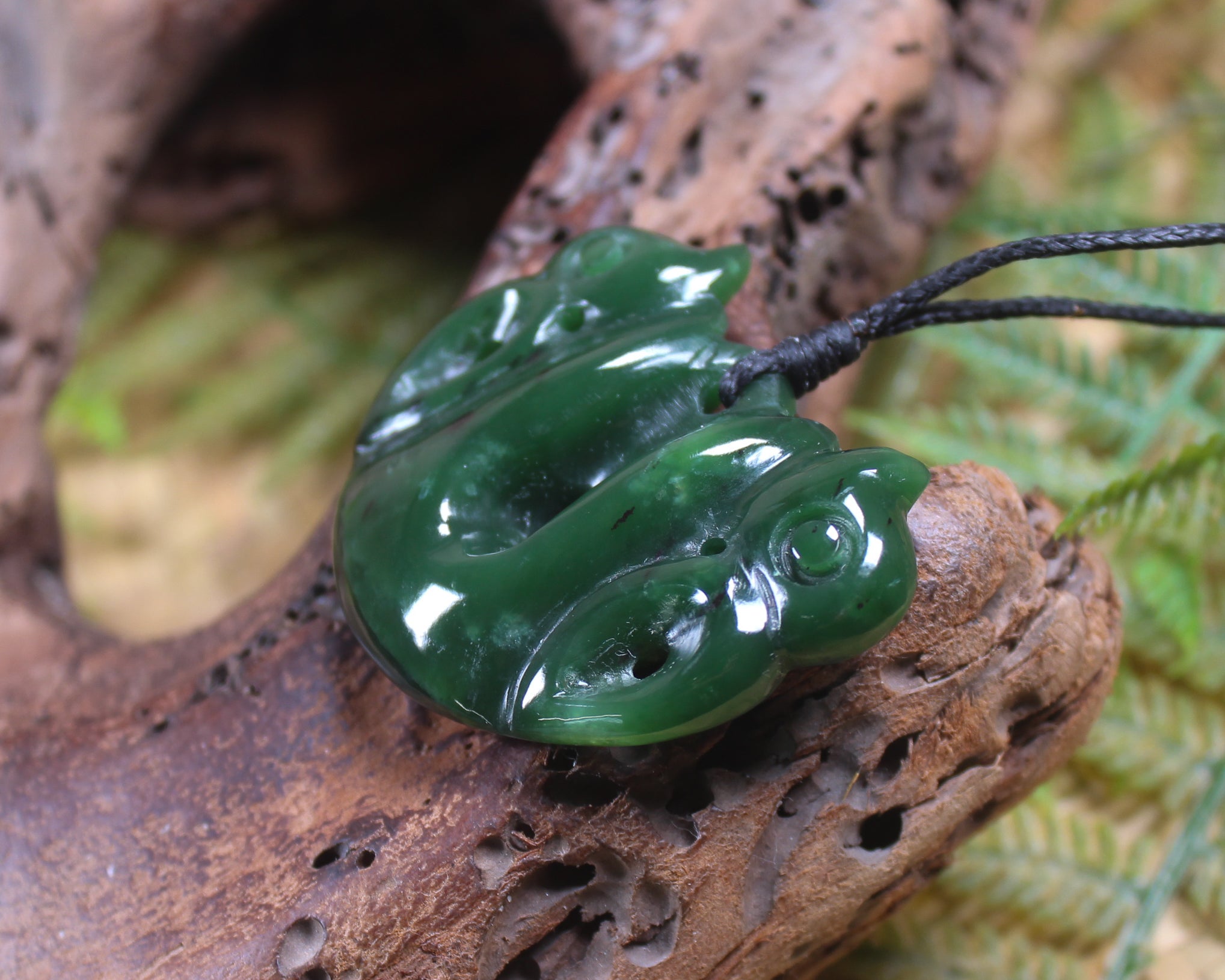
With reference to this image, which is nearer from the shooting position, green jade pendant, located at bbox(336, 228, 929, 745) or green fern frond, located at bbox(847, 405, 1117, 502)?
green jade pendant, located at bbox(336, 228, 929, 745)

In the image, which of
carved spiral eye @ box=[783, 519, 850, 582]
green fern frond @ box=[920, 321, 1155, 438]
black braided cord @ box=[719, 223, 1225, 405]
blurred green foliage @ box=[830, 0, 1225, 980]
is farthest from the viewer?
green fern frond @ box=[920, 321, 1155, 438]

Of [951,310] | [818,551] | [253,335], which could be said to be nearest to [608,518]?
[818,551]

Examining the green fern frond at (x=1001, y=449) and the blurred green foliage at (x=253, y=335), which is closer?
the green fern frond at (x=1001, y=449)

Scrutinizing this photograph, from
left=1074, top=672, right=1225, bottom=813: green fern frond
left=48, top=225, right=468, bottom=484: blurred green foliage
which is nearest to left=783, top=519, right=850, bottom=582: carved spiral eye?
left=1074, top=672, right=1225, bottom=813: green fern frond

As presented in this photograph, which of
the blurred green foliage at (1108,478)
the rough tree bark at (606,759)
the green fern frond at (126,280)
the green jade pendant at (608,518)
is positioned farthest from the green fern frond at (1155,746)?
the green fern frond at (126,280)

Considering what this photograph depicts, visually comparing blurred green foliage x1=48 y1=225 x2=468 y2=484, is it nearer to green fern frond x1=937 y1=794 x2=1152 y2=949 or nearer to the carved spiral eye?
green fern frond x1=937 y1=794 x2=1152 y2=949

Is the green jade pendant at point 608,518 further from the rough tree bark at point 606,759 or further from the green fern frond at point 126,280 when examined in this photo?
the green fern frond at point 126,280

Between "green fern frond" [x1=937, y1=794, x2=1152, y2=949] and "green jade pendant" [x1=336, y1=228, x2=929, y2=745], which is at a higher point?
"green jade pendant" [x1=336, y1=228, x2=929, y2=745]

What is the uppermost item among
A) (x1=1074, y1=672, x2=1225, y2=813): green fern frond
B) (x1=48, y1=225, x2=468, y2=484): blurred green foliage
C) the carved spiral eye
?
the carved spiral eye
